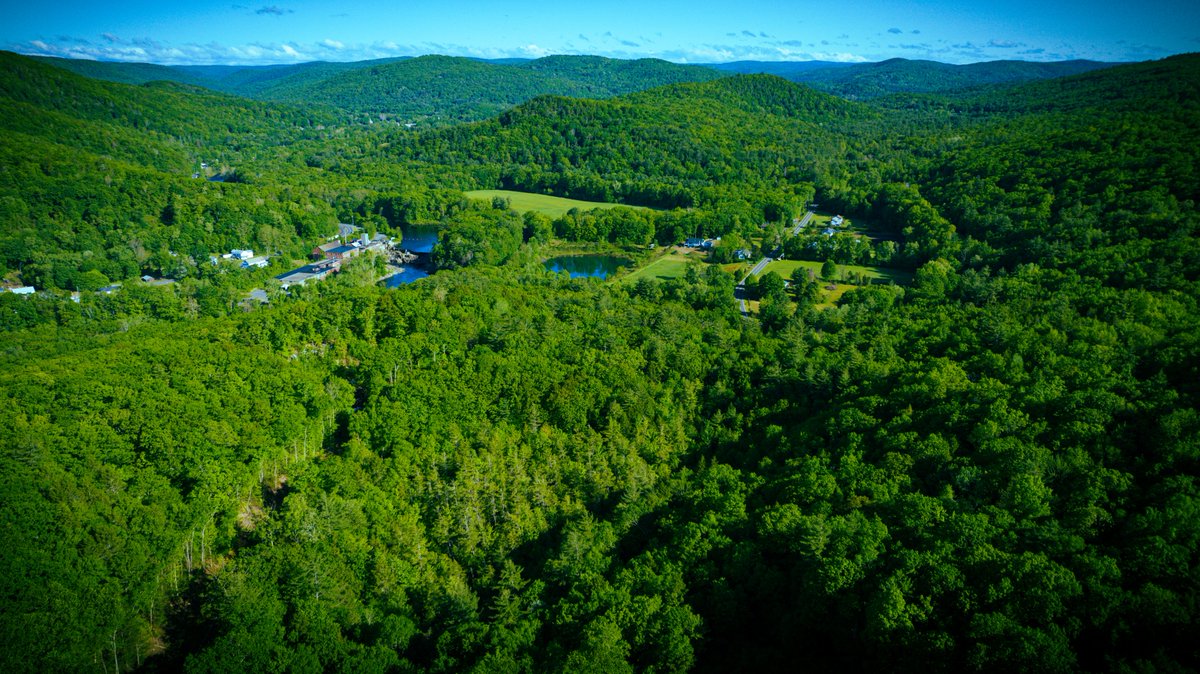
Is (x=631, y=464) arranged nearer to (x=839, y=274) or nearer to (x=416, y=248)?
(x=839, y=274)

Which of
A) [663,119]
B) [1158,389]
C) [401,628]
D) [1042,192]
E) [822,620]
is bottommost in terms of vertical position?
[401,628]

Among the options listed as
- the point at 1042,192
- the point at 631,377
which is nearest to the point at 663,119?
the point at 1042,192

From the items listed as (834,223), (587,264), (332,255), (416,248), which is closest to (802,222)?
(834,223)

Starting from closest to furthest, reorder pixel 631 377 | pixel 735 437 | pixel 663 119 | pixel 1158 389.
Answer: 1. pixel 1158 389
2. pixel 735 437
3. pixel 631 377
4. pixel 663 119

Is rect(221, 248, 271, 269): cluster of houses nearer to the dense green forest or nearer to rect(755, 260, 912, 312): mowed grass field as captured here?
the dense green forest

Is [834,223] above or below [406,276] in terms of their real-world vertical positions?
above

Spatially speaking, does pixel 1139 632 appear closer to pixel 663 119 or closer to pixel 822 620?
pixel 822 620

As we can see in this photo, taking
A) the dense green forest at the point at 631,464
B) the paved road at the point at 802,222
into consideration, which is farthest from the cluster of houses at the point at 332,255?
the paved road at the point at 802,222
